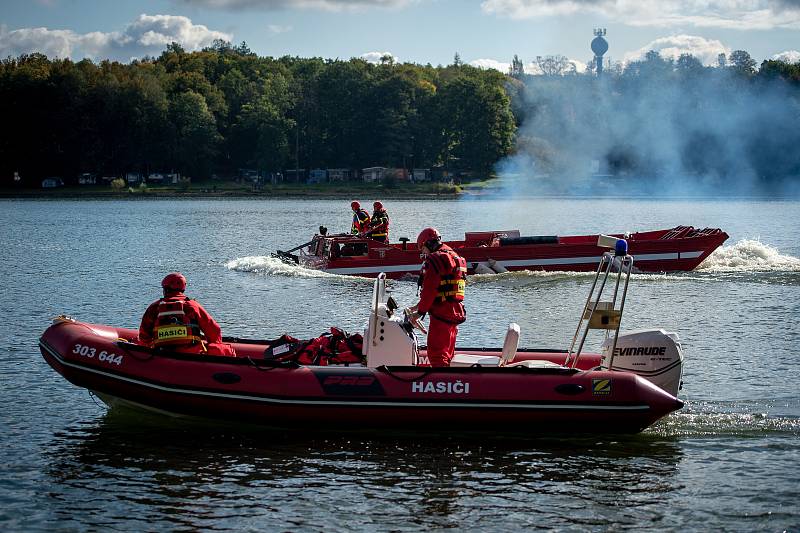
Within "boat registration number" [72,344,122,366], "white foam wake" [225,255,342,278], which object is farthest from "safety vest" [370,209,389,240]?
"boat registration number" [72,344,122,366]

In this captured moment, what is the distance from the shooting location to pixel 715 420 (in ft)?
42.3

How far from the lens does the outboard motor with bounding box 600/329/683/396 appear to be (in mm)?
12367

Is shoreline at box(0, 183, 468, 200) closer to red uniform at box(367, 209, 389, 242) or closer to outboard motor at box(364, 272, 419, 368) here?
red uniform at box(367, 209, 389, 242)

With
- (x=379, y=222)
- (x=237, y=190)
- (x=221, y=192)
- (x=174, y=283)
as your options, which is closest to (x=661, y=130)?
(x=379, y=222)

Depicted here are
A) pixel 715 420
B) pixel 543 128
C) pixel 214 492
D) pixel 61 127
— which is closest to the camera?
pixel 214 492

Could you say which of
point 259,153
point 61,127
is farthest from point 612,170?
point 61,127

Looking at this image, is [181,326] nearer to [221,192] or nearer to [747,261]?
[747,261]

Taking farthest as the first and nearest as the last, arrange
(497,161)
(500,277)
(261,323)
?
(497,161), (500,277), (261,323)

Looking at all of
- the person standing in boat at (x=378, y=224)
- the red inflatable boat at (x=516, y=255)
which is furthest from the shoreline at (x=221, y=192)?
the person standing in boat at (x=378, y=224)

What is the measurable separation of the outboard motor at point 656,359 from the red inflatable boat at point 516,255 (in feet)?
50.6

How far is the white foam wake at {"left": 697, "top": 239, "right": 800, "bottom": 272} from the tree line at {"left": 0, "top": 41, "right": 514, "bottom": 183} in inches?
2706

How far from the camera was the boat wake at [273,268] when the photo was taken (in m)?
29.3

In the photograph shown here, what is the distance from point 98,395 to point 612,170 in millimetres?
57771

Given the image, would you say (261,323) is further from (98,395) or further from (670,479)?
(670,479)
